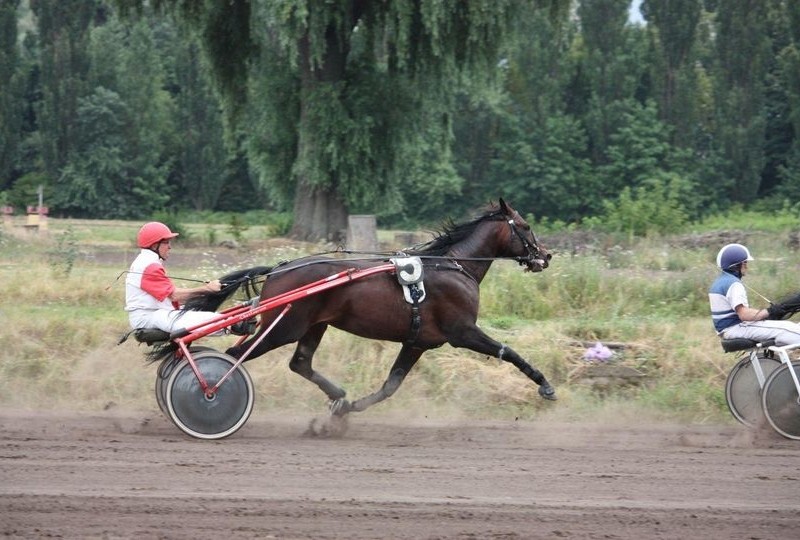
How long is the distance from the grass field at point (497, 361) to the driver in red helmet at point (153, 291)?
86.1 inches

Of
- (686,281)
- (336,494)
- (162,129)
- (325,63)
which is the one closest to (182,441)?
(336,494)

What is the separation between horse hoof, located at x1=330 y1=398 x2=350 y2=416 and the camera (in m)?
9.98

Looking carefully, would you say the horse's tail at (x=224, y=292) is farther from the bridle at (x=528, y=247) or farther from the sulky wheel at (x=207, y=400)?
the bridle at (x=528, y=247)

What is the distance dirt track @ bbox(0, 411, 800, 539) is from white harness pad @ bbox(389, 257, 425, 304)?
1.22 meters

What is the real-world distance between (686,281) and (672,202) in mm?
10931

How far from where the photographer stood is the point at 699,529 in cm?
666

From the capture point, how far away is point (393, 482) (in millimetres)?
7703

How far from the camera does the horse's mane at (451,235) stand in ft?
34.3

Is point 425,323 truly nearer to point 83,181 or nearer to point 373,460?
point 373,460

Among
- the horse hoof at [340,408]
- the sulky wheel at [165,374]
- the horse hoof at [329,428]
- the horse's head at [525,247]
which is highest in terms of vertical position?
the horse's head at [525,247]

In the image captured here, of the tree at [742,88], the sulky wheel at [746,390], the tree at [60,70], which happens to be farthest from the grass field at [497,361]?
the tree at [60,70]

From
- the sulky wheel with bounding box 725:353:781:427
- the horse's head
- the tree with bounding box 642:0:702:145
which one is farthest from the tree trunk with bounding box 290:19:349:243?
the tree with bounding box 642:0:702:145

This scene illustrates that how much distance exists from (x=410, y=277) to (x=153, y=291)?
7.04ft

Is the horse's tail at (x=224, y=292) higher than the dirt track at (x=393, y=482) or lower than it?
higher
